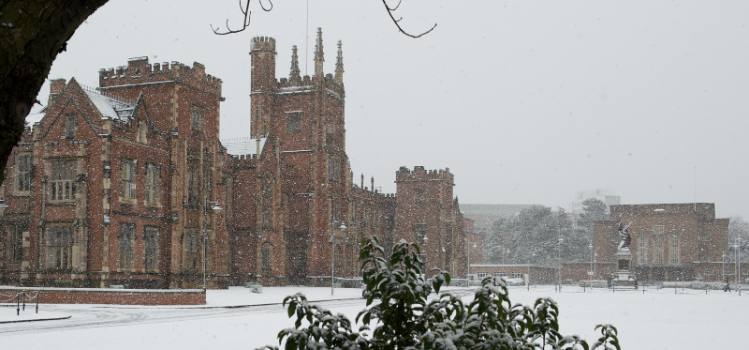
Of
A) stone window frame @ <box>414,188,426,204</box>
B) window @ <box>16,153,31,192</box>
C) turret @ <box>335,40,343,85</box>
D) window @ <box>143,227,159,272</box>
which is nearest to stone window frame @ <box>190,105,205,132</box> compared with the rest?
window @ <box>143,227,159,272</box>

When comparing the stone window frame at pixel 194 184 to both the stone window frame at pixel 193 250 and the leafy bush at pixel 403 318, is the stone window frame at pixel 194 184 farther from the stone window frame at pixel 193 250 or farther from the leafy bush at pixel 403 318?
the leafy bush at pixel 403 318

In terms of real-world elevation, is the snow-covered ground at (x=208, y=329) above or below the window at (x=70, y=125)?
below

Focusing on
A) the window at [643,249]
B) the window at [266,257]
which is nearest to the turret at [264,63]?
the window at [266,257]

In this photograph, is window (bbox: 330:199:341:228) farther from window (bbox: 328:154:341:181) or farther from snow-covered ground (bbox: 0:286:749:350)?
snow-covered ground (bbox: 0:286:749:350)

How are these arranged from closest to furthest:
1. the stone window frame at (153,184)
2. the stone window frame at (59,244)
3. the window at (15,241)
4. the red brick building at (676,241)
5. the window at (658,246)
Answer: the stone window frame at (59,244) → the stone window frame at (153,184) → the window at (15,241) → the red brick building at (676,241) → the window at (658,246)

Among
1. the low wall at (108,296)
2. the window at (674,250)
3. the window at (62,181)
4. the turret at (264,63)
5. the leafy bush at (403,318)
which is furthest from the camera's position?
the window at (674,250)

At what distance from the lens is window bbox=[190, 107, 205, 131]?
139ft

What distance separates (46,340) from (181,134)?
26167mm

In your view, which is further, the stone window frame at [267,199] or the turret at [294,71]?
the turret at [294,71]

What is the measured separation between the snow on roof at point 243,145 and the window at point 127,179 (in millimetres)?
15993

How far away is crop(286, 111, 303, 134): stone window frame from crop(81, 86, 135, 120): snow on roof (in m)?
20.9

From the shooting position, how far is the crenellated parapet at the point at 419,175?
258ft

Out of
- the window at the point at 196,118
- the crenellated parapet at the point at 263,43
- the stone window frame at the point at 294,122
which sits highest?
the crenellated parapet at the point at 263,43

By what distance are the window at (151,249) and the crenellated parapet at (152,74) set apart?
864cm
